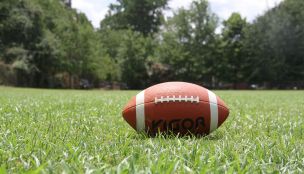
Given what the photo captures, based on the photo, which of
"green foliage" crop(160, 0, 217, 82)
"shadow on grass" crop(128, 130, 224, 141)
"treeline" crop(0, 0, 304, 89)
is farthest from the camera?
"green foliage" crop(160, 0, 217, 82)

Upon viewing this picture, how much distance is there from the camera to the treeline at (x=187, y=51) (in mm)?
44406

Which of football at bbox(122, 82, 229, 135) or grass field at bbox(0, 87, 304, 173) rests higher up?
football at bbox(122, 82, 229, 135)

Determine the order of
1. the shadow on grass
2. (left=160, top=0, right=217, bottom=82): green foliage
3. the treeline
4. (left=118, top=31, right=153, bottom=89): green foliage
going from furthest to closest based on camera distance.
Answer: (left=160, top=0, right=217, bottom=82): green foliage, (left=118, top=31, right=153, bottom=89): green foliage, the treeline, the shadow on grass

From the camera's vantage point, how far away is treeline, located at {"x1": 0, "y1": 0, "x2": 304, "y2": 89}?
44.4 metres

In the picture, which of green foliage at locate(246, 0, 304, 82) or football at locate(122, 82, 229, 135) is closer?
football at locate(122, 82, 229, 135)

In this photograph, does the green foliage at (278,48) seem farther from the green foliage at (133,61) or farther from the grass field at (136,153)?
the grass field at (136,153)

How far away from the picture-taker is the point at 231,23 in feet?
181

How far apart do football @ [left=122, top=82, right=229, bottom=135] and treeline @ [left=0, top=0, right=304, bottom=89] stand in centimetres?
4018

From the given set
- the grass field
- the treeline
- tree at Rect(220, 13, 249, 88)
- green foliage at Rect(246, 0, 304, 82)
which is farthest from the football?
green foliage at Rect(246, 0, 304, 82)

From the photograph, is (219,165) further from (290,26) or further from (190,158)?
(290,26)

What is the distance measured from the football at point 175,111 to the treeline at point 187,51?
40184mm

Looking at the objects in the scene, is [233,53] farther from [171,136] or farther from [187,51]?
[171,136]

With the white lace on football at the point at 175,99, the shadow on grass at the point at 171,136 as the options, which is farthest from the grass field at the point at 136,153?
the white lace on football at the point at 175,99

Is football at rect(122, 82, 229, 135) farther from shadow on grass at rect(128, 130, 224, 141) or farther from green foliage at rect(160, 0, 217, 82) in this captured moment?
green foliage at rect(160, 0, 217, 82)
